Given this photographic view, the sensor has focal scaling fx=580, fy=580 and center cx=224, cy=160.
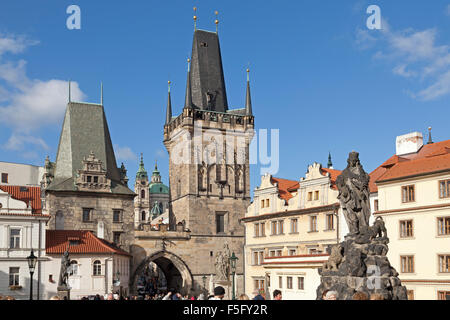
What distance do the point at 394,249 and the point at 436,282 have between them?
3.24m

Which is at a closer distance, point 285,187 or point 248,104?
point 285,187

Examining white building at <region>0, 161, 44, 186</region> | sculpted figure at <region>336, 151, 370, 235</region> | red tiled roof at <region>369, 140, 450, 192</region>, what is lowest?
sculpted figure at <region>336, 151, 370, 235</region>

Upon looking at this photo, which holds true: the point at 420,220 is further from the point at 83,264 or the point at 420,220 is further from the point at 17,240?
the point at 17,240

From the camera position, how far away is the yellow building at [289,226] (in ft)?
109

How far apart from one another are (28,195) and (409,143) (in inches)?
1070

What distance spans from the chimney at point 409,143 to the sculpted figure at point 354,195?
23748 millimetres

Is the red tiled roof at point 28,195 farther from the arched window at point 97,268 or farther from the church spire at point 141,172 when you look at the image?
the church spire at point 141,172

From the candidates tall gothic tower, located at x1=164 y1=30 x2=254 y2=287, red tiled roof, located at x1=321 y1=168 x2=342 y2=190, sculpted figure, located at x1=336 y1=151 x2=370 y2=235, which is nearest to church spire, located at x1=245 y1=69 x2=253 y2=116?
tall gothic tower, located at x1=164 y1=30 x2=254 y2=287

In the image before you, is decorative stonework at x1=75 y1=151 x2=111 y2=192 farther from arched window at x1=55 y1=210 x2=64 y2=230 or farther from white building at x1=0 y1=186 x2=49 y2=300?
white building at x1=0 y1=186 x2=49 y2=300

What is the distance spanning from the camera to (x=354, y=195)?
16172 mm

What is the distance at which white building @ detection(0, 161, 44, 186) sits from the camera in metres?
65.2

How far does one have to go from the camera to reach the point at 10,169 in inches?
2623

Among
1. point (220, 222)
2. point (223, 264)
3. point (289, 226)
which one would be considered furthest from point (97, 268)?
point (220, 222)
